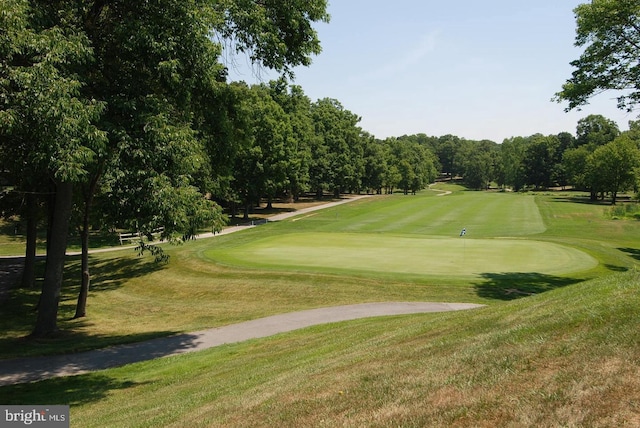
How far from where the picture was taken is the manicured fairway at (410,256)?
23844mm

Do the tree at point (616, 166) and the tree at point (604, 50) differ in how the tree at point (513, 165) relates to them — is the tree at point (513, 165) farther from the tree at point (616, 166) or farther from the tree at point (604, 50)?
the tree at point (604, 50)

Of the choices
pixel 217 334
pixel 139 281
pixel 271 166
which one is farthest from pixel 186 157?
pixel 271 166

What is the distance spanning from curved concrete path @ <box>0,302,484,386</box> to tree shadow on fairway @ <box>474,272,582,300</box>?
2.04 meters

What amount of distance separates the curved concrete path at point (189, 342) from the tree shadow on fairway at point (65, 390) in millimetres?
Answer: 742

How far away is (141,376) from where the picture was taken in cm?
1215

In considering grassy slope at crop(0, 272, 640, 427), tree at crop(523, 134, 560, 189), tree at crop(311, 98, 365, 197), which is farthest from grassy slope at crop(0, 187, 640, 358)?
tree at crop(523, 134, 560, 189)

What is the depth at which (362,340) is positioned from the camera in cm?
1184

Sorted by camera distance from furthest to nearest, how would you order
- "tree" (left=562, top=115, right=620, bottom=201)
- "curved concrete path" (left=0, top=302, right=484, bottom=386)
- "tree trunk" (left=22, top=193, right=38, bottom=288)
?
1. "tree" (left=562, top=115, right=620, bottom=201)
2. "tree trunk" (left=22, top=193, right=38, bottom=288)
3. "curved concrete path" (left=0, top=302, right=484, bottom=386)

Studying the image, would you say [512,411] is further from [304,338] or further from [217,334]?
[217,334]

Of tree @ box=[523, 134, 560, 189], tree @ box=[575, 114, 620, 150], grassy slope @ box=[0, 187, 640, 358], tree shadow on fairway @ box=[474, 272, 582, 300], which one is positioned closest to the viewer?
grassy slope @ box=[0, 187, 640, 358]

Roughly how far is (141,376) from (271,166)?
4260cm

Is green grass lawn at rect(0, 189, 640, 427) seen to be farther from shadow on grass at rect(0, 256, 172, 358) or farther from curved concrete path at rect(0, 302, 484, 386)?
curved concrete path at rect(0, 302, 484, 386)

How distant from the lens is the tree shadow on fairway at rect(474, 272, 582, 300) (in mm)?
19091

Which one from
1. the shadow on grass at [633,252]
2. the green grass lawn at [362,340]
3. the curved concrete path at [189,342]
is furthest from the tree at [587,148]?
the curved concrete path at [189,342]
